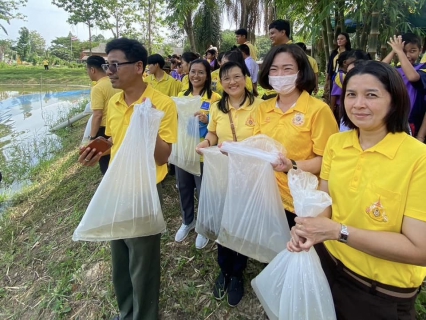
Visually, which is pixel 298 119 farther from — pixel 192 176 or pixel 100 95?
pixel 100 95

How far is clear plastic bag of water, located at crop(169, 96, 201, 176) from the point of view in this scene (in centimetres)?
282

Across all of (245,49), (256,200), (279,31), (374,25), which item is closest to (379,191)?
(256,200)

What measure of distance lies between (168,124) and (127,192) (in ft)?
1.71

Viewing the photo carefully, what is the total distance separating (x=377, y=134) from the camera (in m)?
1.17

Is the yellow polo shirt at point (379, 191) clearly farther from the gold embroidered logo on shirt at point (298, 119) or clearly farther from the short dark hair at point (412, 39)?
the short dark hair at point (412, 39)

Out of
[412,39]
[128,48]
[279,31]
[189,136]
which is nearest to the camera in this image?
[128,48]

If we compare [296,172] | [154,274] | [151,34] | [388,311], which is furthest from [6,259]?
[151,34]

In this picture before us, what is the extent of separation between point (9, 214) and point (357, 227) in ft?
17.6

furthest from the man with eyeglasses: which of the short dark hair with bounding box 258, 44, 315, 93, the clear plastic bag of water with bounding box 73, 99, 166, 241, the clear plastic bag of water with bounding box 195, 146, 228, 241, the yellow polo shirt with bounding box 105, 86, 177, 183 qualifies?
the short dark hair with bounding box 258, 44, 315, 93

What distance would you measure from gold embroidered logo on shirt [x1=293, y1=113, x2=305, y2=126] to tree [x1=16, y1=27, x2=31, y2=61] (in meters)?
65.4

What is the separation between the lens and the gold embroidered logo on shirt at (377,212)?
3.63 ft

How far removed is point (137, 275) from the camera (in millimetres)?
1925

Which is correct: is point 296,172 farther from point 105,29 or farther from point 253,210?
point 105,29

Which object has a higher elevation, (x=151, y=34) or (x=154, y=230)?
(x=151, y=34)
